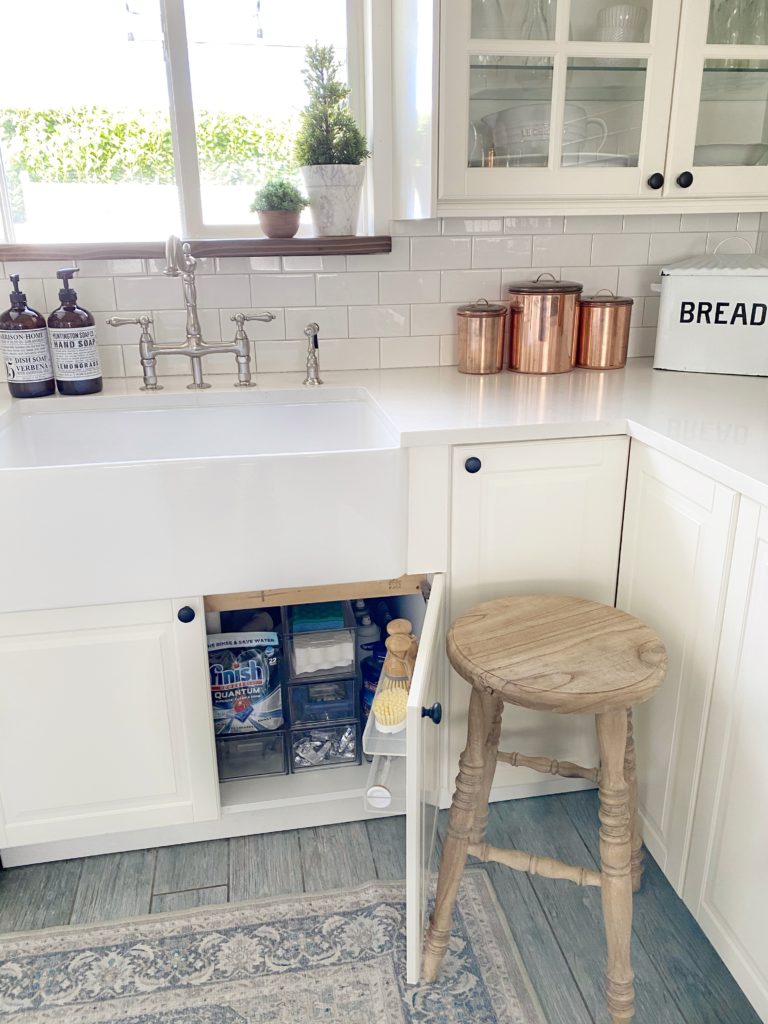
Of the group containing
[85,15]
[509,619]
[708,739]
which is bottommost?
[708,739]

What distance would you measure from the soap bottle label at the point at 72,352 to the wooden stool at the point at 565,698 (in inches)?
39.9

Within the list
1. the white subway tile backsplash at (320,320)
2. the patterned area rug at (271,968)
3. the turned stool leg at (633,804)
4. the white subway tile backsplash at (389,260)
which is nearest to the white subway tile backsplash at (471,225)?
the white subway tile backsplash at (389,260)

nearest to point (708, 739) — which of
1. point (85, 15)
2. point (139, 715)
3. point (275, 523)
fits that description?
point (275, 523)

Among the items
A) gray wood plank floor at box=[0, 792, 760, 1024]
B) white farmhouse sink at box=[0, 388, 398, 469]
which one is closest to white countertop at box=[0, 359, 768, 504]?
white farmhouse sink at box=[0, 388, 398, 469]

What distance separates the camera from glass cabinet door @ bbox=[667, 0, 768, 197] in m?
1.59

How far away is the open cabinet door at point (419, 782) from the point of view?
1041mm

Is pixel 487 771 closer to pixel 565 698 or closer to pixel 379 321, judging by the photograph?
pixel 565 698

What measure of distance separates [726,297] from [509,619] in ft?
Result: 3.16

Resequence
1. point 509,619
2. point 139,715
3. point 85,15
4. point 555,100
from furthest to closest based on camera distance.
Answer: point 85,15 < point 555,100 < point 139,715 < point 509,619

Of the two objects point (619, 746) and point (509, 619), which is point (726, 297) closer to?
point (509, 619)

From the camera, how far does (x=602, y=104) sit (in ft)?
5.32

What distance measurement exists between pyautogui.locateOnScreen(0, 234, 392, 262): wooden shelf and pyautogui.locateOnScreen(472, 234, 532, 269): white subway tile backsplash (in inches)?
10.0

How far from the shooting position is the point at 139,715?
1.46m

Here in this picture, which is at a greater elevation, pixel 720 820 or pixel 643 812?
pixel 720 820
